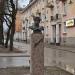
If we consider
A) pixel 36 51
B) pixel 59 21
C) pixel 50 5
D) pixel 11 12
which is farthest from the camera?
Answer: pixel 50 5

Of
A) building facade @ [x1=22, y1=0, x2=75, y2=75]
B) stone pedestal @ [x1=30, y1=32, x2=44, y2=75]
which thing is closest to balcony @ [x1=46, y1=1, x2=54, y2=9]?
building facade @ [x1=22, y1=0, x2=75, y2=75]

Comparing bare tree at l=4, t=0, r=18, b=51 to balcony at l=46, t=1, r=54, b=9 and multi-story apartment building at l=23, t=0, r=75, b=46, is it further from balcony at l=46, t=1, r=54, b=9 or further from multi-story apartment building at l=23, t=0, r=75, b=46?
balcony at l=46, t=1, r=54, b=9

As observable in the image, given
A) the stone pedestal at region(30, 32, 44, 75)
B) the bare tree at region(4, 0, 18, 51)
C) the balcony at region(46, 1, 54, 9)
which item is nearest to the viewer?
the stone pedestal at region(30, 32, 44, 75)

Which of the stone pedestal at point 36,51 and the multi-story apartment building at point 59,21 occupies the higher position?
the multi-story apartment building at point 59,21

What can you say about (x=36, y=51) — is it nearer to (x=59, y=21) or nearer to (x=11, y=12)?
(x=11, y=12)

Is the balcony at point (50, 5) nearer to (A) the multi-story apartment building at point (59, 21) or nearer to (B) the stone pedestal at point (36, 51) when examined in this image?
(A) the multi-story apartment building at point (59, 21)

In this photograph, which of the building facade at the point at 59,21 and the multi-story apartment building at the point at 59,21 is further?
the multi-story apartment building at the point at 59,21

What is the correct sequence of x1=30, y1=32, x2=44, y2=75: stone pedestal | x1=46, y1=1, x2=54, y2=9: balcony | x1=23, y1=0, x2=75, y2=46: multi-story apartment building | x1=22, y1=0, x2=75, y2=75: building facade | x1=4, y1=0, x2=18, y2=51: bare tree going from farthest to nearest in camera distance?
x1=46, y1=1, x2=54, y2=9: balcony, x1=23, y1=0, x2=75, y2=46: multi-story apartment building, x1=22, y1=0, x2=75, y2=75: building facade, x1=4, y1=0, x2=18, y2=51: bare tree, x1=30, y1=32, x2=44, y2=75: stone pedestal

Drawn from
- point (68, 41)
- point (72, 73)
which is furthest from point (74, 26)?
point (72, 73)

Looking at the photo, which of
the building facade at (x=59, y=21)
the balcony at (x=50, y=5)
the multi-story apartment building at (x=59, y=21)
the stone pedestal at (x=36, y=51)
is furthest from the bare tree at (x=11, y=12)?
the stone pedestal at (x=36, y=51)

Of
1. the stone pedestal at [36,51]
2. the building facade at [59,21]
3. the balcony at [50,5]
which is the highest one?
the balcony at [50,5]

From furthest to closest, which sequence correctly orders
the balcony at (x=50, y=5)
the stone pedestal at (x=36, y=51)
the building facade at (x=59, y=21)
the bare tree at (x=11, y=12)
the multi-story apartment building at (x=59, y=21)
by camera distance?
the balcony at (x=50, y=5) → the multi-story apartment building at (x=59, y=21) → the building facade at (x=59, y=21) → the bare tree at (x=11, y=12) → the stone pedestal at (x=36, y=51)

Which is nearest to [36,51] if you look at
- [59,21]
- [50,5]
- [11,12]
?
[11,12]

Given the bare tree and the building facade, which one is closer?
the bare tree
